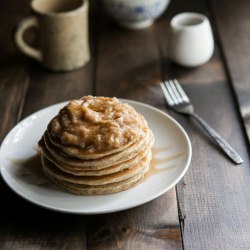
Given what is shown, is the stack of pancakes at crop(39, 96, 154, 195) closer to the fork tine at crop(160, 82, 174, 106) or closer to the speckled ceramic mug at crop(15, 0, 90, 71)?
the fork tine at crop(160, 82, 174, 106)

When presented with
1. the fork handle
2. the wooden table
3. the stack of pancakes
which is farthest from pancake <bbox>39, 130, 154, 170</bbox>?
the fork handle

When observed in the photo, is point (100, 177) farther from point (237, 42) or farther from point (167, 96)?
point (237, 42)

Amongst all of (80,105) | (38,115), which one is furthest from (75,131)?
(38,115)

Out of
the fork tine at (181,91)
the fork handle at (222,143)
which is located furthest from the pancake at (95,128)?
the fork tine at (181,91)

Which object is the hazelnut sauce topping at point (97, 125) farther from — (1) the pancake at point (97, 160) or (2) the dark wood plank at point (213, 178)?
(2) the dark wood plank at point (213, 178)

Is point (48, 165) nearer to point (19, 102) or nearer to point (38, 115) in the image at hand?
point (38, 115)
